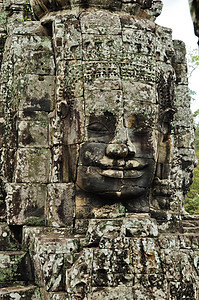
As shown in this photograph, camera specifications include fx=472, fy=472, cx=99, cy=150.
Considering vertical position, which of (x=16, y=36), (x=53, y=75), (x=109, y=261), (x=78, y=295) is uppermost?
(x=16, y=36)

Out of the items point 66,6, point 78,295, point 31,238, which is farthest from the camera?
point 66,6

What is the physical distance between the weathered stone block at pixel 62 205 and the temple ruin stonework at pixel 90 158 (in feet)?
0.04

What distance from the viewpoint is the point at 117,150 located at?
5625 millimetres

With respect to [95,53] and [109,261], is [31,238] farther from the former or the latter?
[95,53]

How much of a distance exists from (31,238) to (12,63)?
7.94 feet

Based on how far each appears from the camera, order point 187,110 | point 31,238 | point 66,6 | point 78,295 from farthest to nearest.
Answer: point 187,110 < point 66,6 < point 31,238 < point 78,295

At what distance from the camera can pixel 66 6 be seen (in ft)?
20.9

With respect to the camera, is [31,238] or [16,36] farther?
[16,36]

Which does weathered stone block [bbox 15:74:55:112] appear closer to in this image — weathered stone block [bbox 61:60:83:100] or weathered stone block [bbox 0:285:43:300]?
weathered stone block [bbox 61:60:83:100]

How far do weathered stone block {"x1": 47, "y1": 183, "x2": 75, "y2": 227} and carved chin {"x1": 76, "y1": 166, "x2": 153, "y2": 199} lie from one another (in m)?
0.20

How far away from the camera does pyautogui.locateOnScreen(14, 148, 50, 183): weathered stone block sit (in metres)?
6.09

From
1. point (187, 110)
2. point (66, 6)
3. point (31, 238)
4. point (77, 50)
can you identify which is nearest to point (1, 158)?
point (31, 238)

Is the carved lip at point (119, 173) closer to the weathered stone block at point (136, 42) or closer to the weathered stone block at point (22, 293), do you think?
the weathered stone block at point (136, 42)

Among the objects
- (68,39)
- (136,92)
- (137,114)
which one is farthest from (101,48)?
(137,114)
